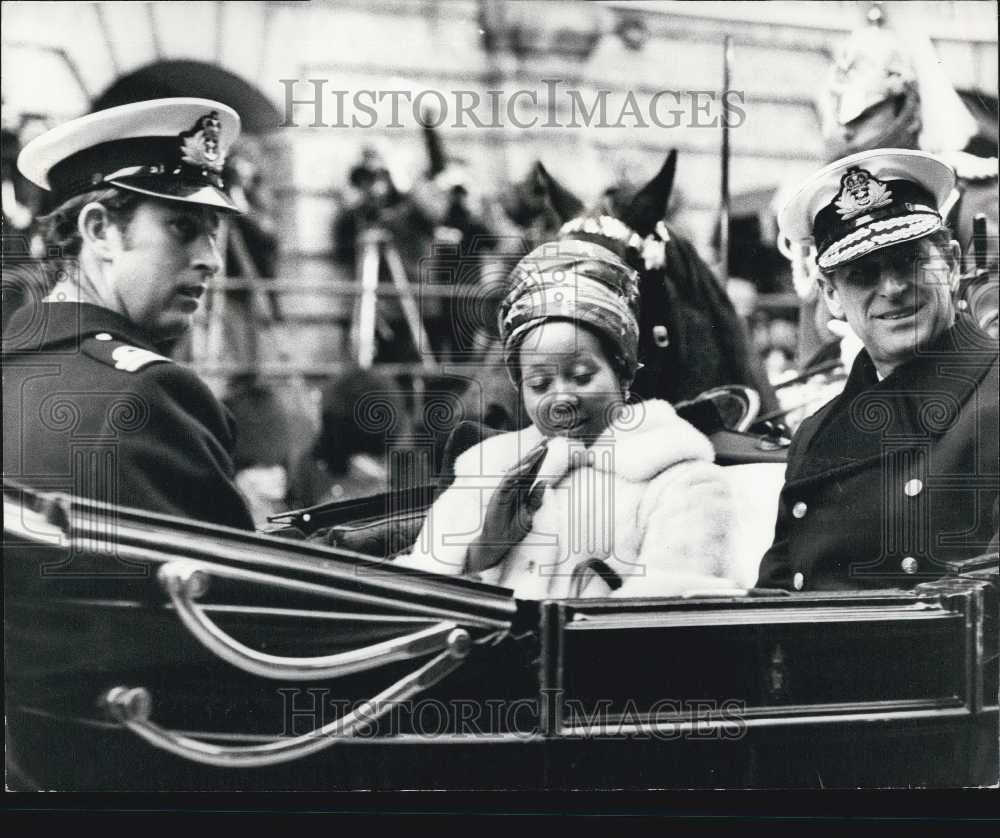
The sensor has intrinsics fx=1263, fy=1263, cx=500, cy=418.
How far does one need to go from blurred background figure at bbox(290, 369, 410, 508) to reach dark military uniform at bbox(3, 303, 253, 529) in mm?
225

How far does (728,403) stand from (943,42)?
1.35m

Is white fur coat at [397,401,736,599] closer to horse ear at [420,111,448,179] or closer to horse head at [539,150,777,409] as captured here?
horse head at [539,150,777,409]

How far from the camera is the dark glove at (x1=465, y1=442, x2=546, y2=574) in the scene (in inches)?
152

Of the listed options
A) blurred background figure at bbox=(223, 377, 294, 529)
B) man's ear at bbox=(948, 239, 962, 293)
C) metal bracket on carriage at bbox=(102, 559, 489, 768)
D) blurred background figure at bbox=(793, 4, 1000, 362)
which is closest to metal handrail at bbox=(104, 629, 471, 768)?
metal bracket on carriage at bbox=(102, 559, 489, 768)

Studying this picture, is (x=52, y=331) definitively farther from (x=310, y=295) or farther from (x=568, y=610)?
(x=568, y=610)

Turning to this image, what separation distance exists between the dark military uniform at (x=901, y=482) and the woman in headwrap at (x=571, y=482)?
31cm

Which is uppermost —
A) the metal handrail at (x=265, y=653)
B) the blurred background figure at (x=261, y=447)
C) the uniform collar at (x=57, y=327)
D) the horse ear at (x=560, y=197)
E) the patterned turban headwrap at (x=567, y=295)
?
the horse ear at (x=560, y=197)

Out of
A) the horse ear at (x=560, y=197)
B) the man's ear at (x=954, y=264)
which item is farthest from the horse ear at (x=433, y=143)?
the man's ear at (x=954, y=264)

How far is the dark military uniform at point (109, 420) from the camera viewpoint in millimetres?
3752

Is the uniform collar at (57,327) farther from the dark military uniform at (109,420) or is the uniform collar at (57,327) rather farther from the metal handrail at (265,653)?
the metal handrail at (265,653)

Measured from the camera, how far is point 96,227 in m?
3.83

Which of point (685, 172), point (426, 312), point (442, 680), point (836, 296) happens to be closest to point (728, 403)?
point (836, 296)

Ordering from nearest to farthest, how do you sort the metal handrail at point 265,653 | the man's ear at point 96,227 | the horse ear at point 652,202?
the metal handrail at point 265,653 → the man's ear at point 96,227 → the horse ear at point 652,202

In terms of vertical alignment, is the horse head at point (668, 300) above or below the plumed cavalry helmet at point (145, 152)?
below
